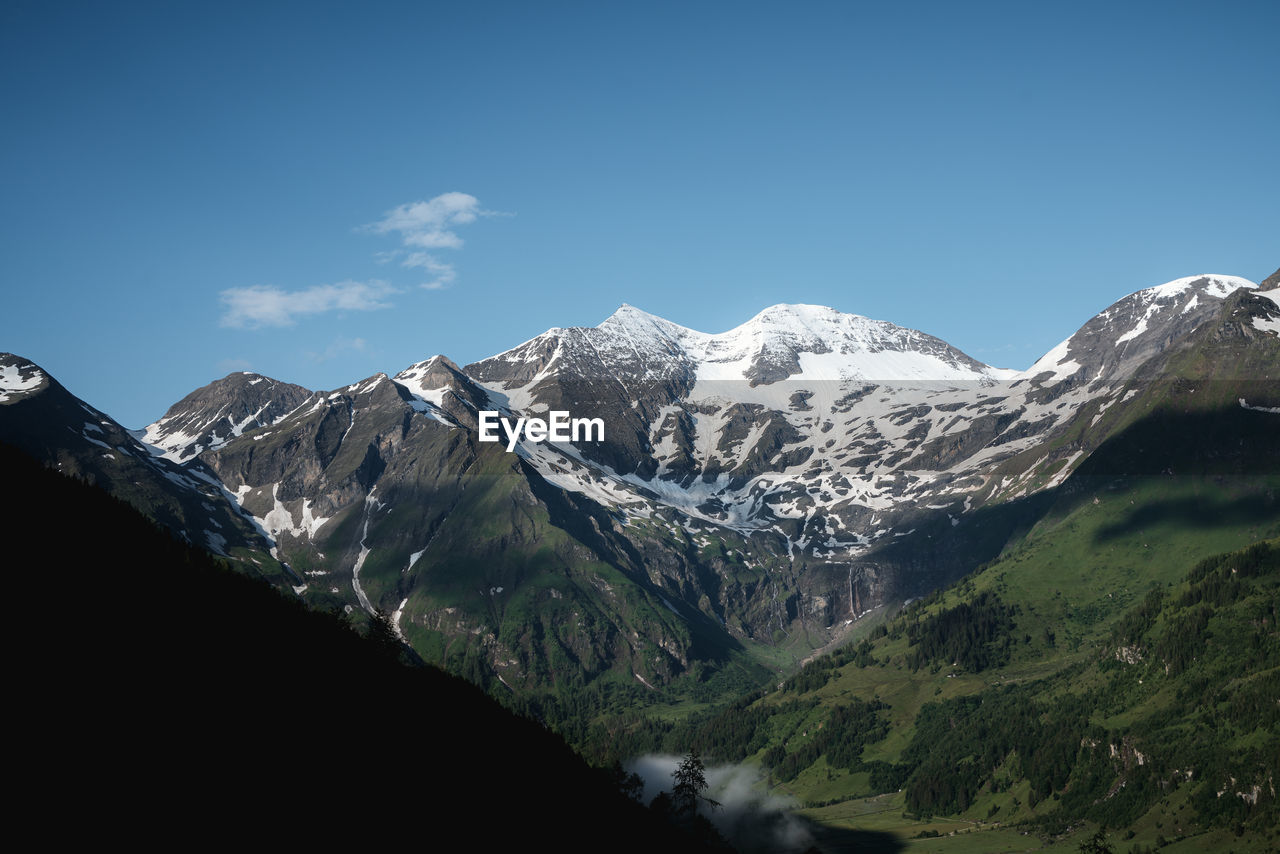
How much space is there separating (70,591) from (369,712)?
48.7m

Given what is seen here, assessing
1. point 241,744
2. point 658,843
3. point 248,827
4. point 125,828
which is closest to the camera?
point 125,828

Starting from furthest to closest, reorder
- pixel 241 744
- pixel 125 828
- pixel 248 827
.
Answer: pixel 241 744 < pixel 248 827 < pixel 125 828

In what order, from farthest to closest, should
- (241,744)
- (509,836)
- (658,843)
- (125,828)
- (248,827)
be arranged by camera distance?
1. (658,843)
2. (509,836)
3. (241,744)
4. (248,827)
5. (125,828)

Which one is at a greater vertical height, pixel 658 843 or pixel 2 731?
pixel 2 731

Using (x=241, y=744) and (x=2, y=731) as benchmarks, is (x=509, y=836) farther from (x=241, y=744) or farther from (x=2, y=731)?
(x=2, y=731)

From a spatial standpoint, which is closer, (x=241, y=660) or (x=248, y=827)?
(x=248, y=827)

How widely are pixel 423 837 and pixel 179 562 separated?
80.6 meters

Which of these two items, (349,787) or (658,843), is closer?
(349,787)

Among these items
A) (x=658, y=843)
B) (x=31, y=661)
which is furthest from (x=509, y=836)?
(x=31, y=661)

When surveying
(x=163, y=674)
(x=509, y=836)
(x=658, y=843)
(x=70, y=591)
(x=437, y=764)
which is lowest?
(x=658, y=843)

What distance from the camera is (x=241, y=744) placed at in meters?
140

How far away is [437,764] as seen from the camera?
169250 mm

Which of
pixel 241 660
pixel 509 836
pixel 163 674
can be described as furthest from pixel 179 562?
pixel 509 836

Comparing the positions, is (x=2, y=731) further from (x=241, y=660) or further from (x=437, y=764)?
(x=437, y=764)
